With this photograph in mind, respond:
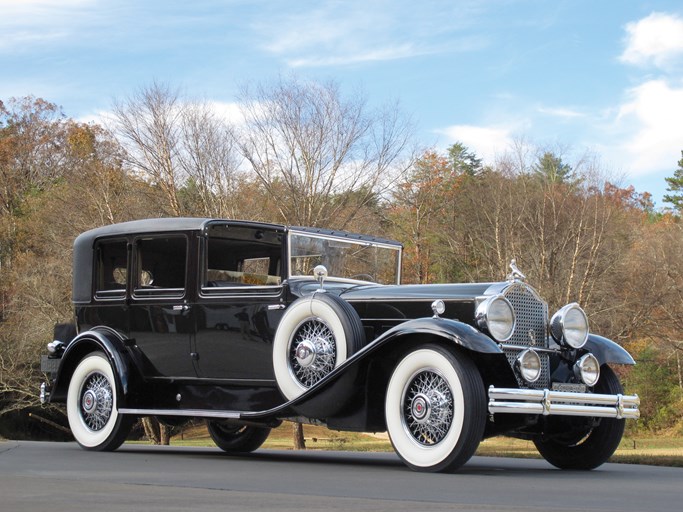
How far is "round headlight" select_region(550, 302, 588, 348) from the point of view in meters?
7.97

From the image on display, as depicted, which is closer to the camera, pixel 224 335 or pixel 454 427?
pixel 454 427

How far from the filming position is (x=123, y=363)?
9344 millimetres

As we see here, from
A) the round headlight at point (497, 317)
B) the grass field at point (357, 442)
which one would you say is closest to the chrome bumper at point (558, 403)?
the round headlight at point (497, 317)

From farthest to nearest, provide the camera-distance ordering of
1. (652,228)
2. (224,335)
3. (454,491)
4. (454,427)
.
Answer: (652,228), (224,335), (454,427), (454,491)

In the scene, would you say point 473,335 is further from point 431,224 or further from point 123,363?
point 431,224

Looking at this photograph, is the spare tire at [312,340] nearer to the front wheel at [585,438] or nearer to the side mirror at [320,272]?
the side mirror at [320,272]

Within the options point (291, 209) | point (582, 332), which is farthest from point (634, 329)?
point (582, 332)

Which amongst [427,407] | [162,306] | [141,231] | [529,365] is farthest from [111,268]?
[529,365]

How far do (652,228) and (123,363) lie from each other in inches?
1308

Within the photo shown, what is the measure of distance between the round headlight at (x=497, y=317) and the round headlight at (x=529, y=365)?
0.20 meters

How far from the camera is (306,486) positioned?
5781mm

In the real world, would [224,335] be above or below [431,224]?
below

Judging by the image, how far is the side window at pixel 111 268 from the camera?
9.99 metres

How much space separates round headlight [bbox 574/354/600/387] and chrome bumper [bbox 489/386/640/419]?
1.02 ft
